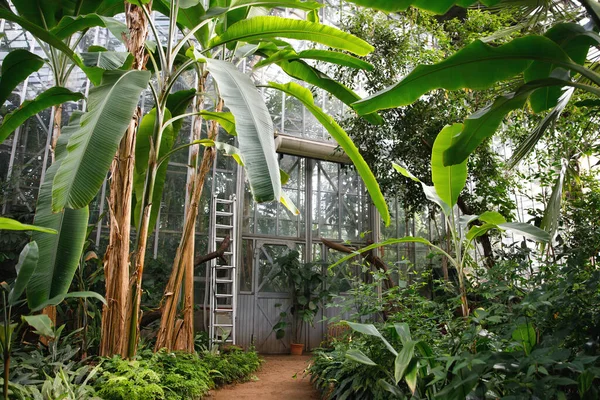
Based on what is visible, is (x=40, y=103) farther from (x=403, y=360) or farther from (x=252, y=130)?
(x=403, y=360)

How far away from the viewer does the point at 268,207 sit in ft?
26.8

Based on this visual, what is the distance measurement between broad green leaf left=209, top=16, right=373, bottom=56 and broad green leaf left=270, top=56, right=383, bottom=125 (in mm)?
307

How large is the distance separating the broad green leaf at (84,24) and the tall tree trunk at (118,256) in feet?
0.86

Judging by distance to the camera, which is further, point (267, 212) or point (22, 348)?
point (267, 212)

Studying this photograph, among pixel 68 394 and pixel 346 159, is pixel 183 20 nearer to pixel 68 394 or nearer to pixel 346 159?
pixel 68 394

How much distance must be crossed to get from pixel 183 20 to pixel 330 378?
3172 mm

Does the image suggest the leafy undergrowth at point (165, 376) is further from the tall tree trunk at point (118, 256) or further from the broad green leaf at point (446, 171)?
the broad green leaf at point (446, 171)

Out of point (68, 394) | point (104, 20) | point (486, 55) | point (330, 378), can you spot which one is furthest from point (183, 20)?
point (330, 378)

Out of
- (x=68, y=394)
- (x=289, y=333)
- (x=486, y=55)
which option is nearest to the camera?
(x=486, y=55)

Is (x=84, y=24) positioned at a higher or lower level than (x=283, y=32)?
higher

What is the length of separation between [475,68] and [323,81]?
1.69 m

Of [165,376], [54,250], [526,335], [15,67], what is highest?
[15,67]

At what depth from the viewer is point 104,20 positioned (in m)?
2.94

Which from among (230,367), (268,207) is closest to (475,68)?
(230,367)
